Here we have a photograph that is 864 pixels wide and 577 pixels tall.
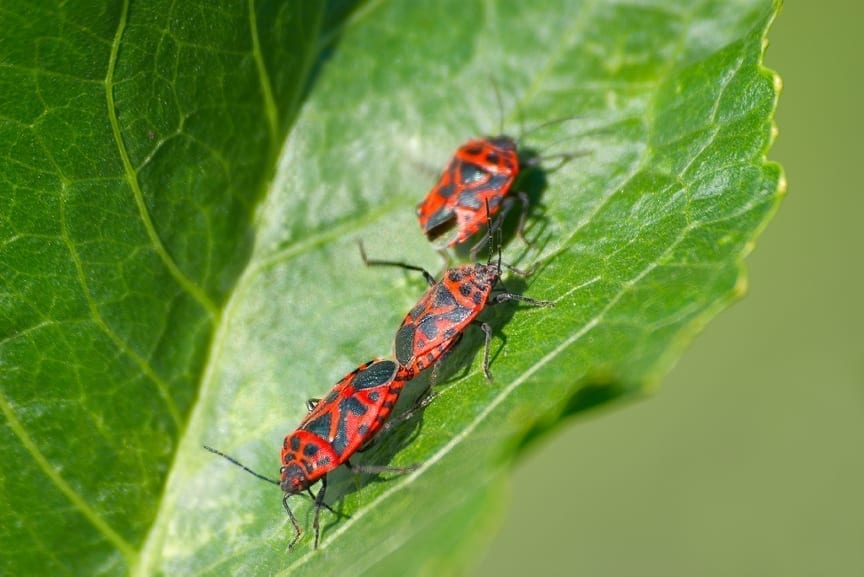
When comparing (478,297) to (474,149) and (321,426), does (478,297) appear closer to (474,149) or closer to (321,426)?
(474,149)

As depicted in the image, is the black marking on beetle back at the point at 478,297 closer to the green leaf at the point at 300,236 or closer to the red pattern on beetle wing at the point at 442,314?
the red pattern on beetle wing at the point at 442,314

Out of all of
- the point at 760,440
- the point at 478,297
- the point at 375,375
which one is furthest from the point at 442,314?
the point at 760,440

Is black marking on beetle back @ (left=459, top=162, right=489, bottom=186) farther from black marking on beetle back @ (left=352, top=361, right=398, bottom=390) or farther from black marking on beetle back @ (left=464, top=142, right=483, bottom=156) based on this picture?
black marking on beetle back @ (left=352, top=361, right=398, bottom=390)

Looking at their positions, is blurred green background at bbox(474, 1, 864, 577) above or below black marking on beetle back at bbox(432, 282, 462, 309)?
below

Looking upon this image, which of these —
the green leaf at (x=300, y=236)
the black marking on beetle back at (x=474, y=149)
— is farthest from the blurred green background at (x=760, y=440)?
the green leaf at (x=300, y=236)

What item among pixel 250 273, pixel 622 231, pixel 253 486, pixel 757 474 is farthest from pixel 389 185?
pixel 757 474

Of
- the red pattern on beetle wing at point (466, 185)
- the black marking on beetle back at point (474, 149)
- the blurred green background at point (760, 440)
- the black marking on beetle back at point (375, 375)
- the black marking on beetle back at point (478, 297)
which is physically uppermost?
the black marking on beetle back at point (474, 149)

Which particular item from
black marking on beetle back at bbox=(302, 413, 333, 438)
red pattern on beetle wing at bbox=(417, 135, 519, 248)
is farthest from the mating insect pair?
red pattern on beetle wing at bbox=(417, 135, 519, 248)
